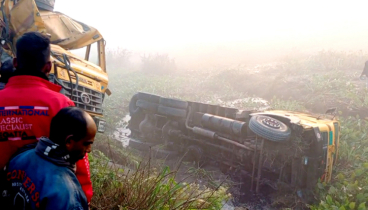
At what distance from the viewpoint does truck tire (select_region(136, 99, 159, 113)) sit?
8406mm

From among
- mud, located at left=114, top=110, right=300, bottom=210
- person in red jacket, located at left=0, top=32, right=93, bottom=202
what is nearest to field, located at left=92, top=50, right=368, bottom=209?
mud, located at left=114, top=110, right=300, bottom=210

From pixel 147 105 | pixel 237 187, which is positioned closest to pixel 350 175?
pixel 237 187

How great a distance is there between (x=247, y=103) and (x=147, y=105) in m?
4.17

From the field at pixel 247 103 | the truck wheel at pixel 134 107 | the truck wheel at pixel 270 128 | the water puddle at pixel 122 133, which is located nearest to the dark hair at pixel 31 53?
the field at pixel 247 103

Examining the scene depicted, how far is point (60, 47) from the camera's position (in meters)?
5.00

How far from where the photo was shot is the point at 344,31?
86.7 ft

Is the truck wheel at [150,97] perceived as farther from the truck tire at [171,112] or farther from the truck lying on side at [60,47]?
the truck lying on side at [60,47]

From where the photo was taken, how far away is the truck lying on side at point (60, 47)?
418cm

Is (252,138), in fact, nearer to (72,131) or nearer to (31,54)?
(31,54)

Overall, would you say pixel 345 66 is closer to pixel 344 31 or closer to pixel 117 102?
pixel 117 102

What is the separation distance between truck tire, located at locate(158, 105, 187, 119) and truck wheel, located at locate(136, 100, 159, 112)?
0.32m

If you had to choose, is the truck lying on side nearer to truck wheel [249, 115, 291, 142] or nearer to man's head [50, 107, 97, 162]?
man's head [50, 107, 97, 162]

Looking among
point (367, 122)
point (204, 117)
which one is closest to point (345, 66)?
point (367, 122)

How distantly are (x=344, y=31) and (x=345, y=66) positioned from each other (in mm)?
15283
